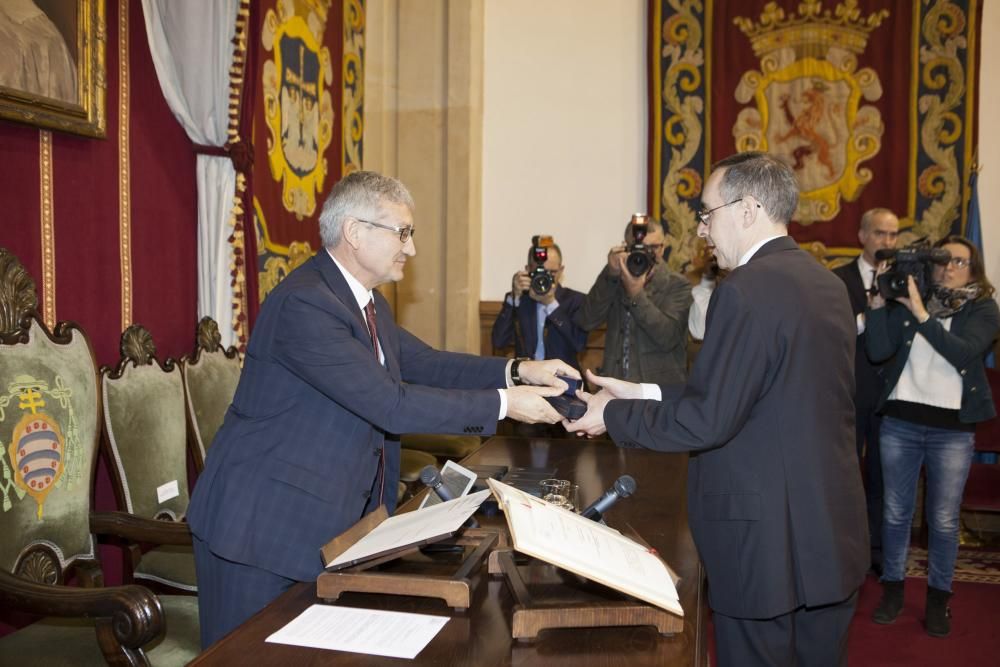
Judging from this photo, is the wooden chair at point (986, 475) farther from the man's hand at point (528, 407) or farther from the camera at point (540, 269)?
the man's hand at point (528, 407)

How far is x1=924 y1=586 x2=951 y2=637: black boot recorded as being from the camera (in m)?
3.72

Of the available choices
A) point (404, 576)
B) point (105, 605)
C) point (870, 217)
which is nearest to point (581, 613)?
point (404, 576)

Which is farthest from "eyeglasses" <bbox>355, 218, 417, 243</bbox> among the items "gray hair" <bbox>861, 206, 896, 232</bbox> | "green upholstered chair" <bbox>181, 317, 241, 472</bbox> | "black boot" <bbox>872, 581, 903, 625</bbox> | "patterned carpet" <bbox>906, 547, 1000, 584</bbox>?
"patterned carpet" <bbox>906, 547, 1000, 584</bbox>

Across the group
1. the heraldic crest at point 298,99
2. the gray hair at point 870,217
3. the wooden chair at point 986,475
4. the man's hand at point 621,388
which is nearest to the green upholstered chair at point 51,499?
the man's hand at point 621,388

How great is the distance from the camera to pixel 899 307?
3891 mm

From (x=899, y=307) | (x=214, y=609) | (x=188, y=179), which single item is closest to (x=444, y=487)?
(x=214, y=609)

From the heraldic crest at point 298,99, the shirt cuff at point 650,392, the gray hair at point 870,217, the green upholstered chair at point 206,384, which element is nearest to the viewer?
the shirt cuff at point 650,392

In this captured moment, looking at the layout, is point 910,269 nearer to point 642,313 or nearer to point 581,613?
point 642,313

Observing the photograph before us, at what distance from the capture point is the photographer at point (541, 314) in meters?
4.79

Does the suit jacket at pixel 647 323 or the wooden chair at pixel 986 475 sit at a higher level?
the suit jacket at pixel 647 323

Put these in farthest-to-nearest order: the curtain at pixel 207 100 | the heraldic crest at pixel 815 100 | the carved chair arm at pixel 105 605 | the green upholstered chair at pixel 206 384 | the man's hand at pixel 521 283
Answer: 1. the heraldic crest at pixel 815 100
2. the man's hand at pixel 521 283
3. the curtain at pixel 207 100
4. the green upholstered chair at pixel 206 384
5. the carved chair arm at pixel 105 605

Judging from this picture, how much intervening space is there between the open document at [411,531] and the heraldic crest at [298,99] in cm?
315

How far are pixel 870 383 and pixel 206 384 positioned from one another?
3348 mm

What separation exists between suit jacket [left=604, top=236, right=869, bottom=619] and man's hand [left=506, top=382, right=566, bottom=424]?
42cm
